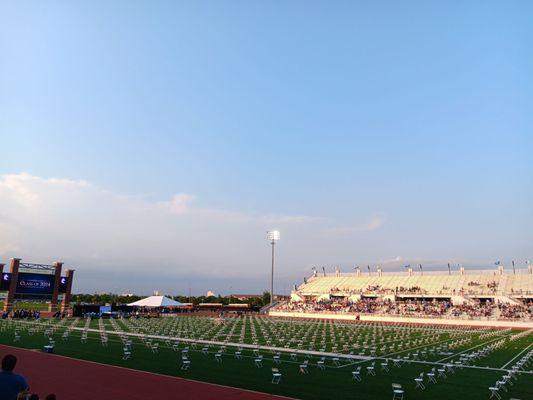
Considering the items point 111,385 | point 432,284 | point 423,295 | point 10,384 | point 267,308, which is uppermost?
point 432,284

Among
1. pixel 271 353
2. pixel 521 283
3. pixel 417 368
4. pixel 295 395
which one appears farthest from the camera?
pixel 521 283

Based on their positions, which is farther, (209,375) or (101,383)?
(209,375)

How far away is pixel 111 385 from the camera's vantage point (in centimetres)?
1582

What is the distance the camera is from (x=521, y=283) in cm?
7394

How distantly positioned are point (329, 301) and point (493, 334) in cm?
4384

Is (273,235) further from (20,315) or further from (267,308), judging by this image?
(20,315)

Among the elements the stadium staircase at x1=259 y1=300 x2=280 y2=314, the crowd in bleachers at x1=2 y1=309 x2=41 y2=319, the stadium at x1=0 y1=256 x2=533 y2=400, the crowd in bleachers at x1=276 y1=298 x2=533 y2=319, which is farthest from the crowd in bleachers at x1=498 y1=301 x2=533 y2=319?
the crowd in bleachers at x1=2 y1=309 x2=41 y2=319

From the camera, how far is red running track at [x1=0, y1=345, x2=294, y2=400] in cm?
1443

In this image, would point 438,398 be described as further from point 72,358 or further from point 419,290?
point 419,290

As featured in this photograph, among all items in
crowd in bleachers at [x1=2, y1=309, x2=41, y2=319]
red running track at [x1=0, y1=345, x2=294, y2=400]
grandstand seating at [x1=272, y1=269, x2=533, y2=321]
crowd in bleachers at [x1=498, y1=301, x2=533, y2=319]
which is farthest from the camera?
grandstand seating at [x1=272, y1=269, x2=533, y2=321]

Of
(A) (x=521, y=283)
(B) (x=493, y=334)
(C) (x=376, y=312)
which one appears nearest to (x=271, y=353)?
(B) (x=493, y=334)

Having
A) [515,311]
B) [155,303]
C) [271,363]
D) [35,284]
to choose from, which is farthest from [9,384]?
[515,311]

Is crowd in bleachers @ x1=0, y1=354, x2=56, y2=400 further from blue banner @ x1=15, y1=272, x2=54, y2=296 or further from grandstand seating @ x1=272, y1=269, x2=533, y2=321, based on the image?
grandstand seating @ x1=272, y1=269, x2=533, y2=321

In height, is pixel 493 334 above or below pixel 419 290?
below
